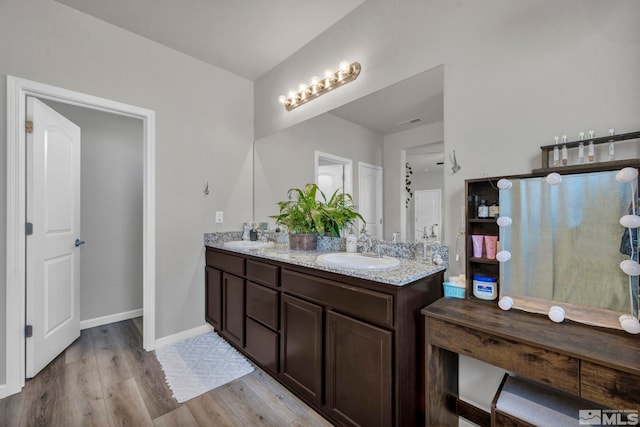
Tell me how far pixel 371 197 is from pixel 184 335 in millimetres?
2084

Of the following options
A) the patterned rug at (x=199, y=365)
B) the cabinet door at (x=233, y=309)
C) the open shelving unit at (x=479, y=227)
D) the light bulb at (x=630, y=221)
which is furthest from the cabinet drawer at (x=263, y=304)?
the light bulb at (x=630, y=221)

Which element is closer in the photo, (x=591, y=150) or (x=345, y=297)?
(x=591, y=150)

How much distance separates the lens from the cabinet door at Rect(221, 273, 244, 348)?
2100 millimetres

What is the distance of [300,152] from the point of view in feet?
8.18

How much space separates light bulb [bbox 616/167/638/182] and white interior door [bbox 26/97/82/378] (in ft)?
10.2

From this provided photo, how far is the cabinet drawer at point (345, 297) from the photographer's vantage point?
3.87 feet

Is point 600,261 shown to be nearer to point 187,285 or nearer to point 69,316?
point 187,285

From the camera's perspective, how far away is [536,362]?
0.89 m

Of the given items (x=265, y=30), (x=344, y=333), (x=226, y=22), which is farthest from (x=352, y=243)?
(x=226, y=22)

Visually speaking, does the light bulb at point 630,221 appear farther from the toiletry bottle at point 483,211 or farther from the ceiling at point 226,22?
the ceiling at point 226,22

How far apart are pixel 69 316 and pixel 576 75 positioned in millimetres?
3687

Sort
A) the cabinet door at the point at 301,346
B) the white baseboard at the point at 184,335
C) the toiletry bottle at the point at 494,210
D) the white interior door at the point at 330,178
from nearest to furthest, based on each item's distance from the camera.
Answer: the toiletry bottle at the point at 494,210
the cabinet door at the point at 301,346
the white interior door at the point at 330,178
the white baseboard at the point at 184,335

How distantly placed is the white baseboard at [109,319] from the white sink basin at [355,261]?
100 inches

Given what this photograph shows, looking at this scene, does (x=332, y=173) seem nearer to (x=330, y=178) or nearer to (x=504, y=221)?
(x=330, y=178)
